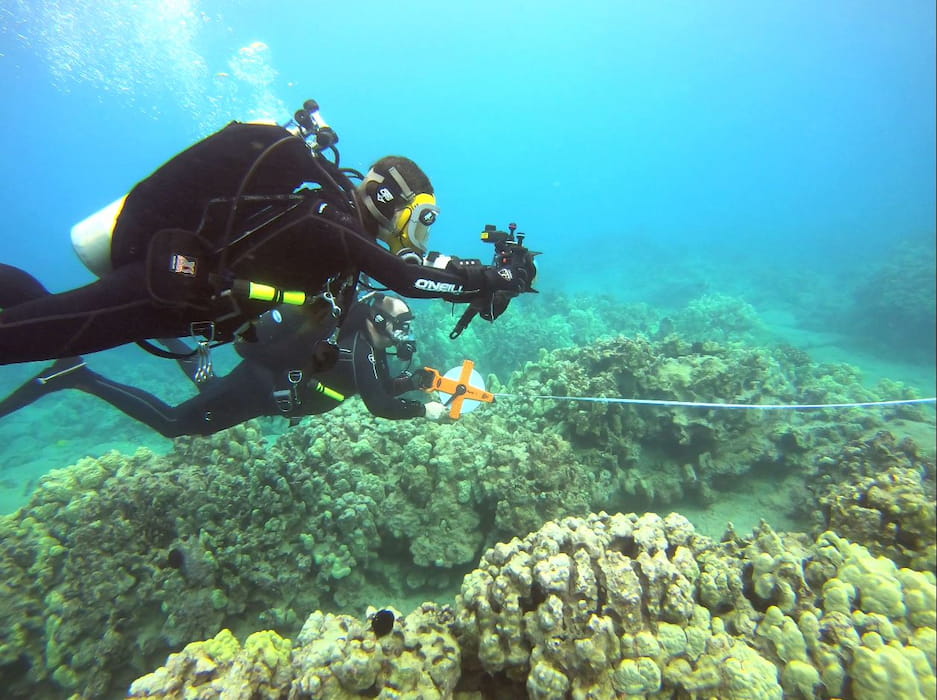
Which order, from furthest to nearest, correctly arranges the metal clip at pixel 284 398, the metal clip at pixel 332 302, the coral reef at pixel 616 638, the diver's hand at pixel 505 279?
the metal clip at pixel 284 398 < the diver's hand at pixel 505 279 < the metal clip at pixel 332 302 < the coral reef at pixel 616 638

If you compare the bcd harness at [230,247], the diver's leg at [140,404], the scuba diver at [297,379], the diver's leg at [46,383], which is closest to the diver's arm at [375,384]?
the scuba diver at [297,379]

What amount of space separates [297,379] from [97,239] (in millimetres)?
1738

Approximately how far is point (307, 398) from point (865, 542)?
5.48 m

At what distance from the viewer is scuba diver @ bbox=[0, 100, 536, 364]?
2438mm

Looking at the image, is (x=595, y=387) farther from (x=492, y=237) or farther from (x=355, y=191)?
(x=355, y=191)

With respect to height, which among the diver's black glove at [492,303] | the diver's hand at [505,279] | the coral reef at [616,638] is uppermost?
the diver's hand at [505,279]

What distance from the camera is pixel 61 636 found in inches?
157

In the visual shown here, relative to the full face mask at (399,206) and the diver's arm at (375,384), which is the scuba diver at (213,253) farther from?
the diver's arm at (375,384)

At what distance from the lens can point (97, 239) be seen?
260cm

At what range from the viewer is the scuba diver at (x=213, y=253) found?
2.44 meters

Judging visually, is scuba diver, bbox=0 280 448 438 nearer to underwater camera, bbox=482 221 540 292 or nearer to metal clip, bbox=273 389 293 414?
metal clip, bbox=273 389 293 414

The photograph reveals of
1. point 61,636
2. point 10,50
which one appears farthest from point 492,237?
point 10,50

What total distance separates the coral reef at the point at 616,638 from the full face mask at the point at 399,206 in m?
2.39

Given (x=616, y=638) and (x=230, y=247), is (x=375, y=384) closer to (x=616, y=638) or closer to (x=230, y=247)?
(x=230, y=247)
